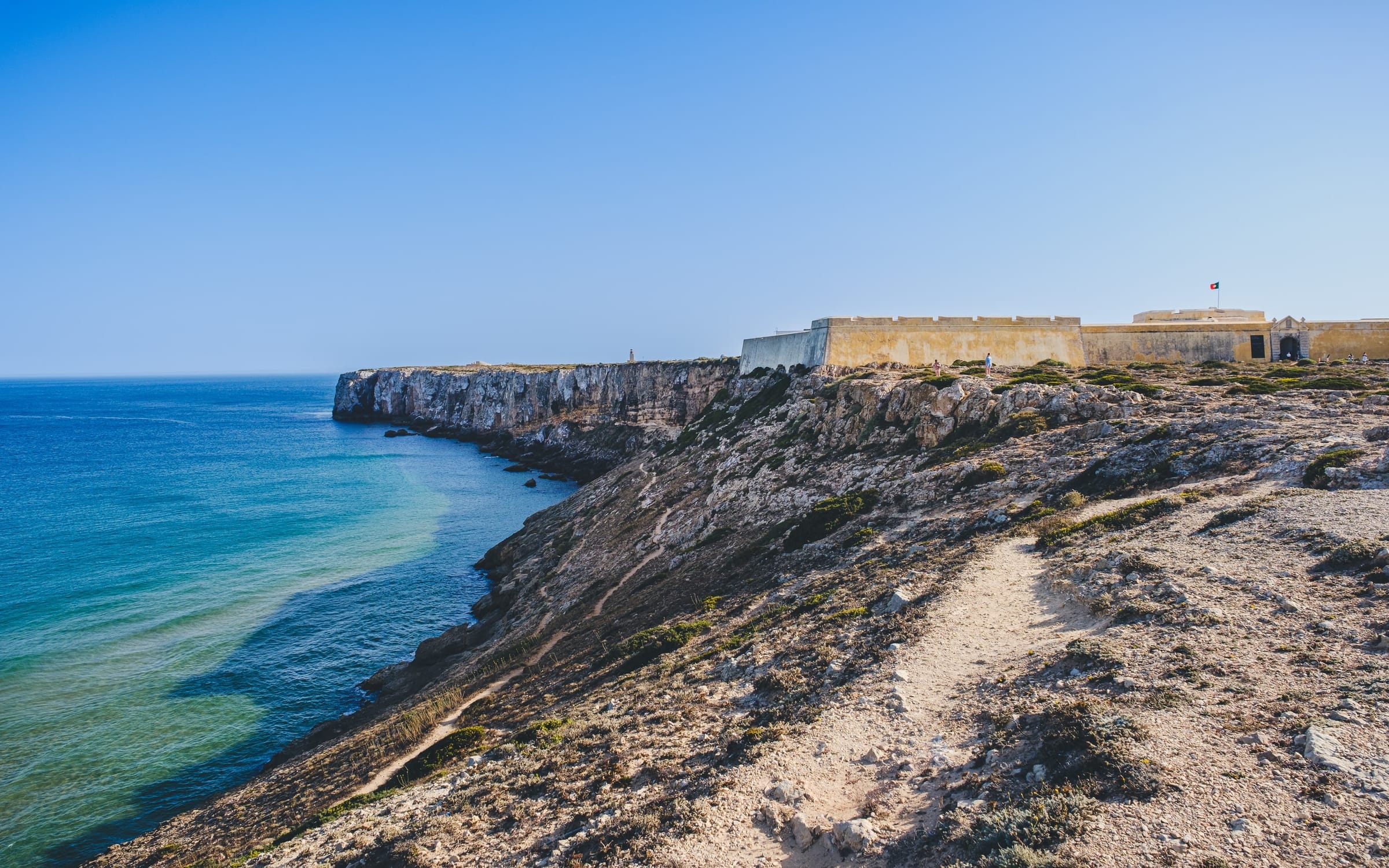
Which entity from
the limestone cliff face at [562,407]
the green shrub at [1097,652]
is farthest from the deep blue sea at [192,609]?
the green shrub at [1097,652]

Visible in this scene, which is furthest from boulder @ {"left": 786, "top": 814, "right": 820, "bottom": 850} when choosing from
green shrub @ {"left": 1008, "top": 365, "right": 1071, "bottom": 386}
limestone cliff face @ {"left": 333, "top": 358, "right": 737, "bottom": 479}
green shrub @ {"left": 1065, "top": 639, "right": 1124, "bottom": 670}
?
limestone cliff face @ {"left": 333, "top": 358, "right": 737, "bottom": 479}

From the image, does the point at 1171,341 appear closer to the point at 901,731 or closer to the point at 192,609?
the point at 901,731

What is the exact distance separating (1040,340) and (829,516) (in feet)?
87.7

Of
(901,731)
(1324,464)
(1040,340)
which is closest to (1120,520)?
(1324,464)

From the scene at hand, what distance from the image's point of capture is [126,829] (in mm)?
20219

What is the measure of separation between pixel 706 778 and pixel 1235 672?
7.75 meters

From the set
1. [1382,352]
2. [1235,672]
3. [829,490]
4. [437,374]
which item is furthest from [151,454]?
[1382,352]

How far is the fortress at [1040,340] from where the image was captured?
42844 mm

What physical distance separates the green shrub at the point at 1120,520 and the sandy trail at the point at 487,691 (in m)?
15.7

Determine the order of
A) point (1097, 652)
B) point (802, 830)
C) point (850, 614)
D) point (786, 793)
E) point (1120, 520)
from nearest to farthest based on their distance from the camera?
point (802, 830) < point (786, 793) < point (1097, 652) < point (850, 614) < point (1120, 520)

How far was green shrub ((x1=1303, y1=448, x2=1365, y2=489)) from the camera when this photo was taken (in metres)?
16.5

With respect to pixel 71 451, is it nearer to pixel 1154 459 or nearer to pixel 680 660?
pixel 680 660

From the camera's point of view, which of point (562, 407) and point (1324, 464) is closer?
point (1324, 464)

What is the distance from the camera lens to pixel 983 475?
23359mm
